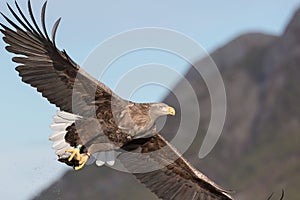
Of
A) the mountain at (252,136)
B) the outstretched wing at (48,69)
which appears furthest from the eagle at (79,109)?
the mountain at (252,136)

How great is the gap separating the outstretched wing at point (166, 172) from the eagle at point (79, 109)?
0.04 meters

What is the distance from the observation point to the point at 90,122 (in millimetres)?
14914

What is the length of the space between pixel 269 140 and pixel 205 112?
15570mm

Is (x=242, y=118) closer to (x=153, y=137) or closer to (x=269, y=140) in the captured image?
(x=269, y=140)

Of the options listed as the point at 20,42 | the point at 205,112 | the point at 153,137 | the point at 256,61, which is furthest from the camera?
the point at 256,61

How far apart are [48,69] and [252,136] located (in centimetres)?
11263

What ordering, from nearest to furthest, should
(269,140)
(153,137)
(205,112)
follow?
(153,137) → (269,140) → (205,112)

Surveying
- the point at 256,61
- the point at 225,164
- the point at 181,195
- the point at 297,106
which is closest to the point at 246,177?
the point at 225,164

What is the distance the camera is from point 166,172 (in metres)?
16.4

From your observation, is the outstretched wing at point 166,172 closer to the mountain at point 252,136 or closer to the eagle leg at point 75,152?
the eagle leg at point 75,152

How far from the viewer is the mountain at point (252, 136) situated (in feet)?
380

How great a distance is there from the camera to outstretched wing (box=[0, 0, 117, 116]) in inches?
561

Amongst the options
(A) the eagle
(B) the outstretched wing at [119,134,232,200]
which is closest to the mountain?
(B) the outstretched wing at [119,134,232,200]

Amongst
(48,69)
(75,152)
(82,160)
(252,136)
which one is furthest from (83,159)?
(252,136)
